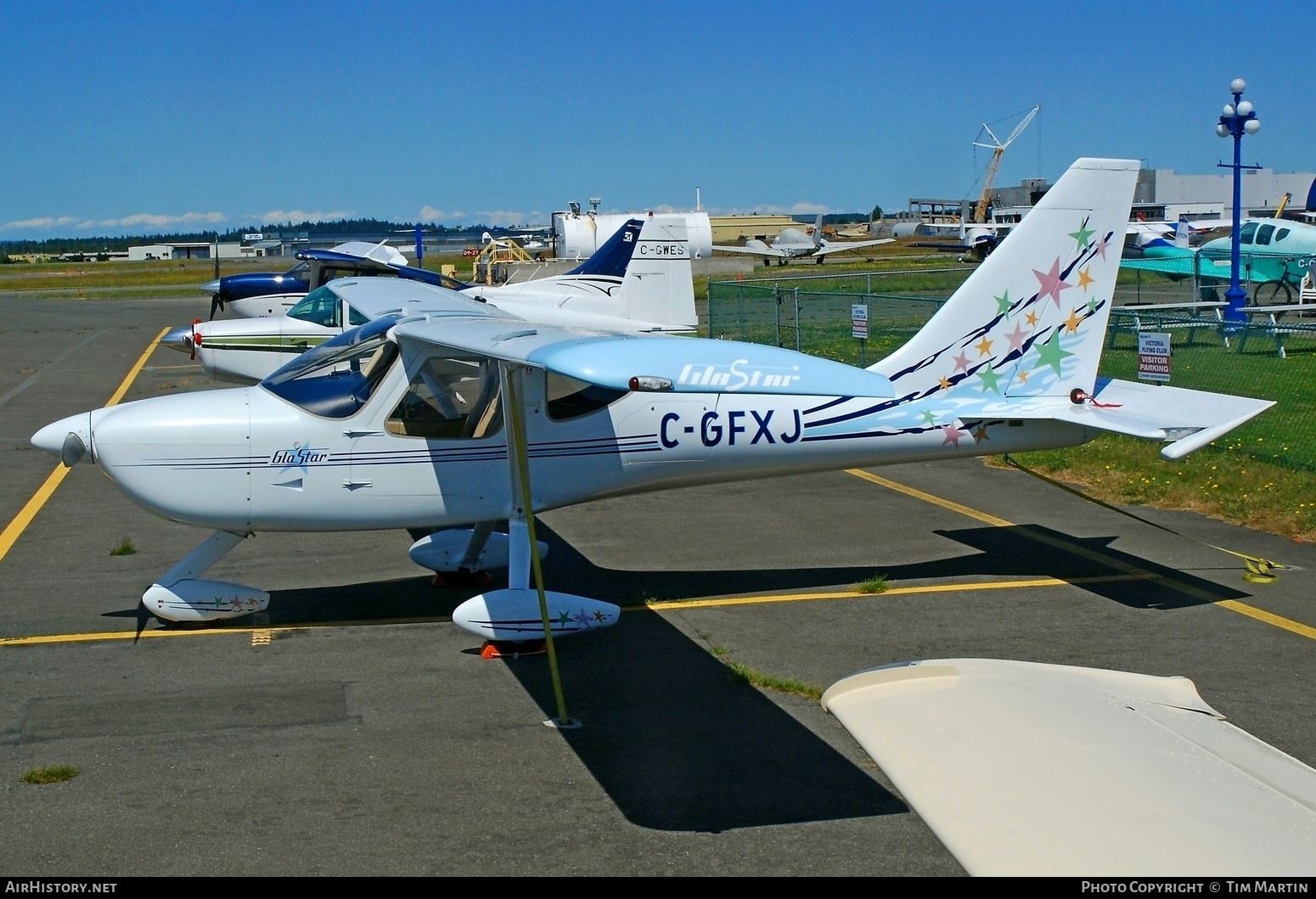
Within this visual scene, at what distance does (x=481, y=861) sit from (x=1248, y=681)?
445 centimetres

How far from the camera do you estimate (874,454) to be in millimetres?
8289

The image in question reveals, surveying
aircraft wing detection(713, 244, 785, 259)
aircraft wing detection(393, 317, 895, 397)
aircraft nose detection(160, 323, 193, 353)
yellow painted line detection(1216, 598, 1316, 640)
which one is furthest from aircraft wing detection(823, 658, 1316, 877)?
aircraft wing detection(713, 244, 785, 259)

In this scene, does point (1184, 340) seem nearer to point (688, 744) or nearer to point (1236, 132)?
point (1236, 132)

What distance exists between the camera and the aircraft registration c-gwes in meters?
7.35

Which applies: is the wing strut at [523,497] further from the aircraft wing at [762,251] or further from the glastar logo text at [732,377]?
the aircraft wing at [762,251]

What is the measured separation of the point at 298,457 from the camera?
753 cm

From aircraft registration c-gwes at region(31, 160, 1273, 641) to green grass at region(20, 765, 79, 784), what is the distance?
2.18 meters

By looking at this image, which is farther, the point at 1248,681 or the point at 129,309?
the point at 129,309

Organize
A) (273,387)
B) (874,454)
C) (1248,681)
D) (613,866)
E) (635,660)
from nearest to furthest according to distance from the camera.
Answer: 1. (613,866)
2. (1248,681)
3. (635,660)
4. (273,387)
5. (874,454)

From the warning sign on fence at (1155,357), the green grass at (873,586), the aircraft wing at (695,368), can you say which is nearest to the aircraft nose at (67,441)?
the aircraft wing at (695,368)

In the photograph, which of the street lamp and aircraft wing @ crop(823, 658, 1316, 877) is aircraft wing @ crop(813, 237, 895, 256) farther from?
aircraft wing @ crop(823, 658, 1316, 877)

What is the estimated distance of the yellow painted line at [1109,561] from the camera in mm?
7633

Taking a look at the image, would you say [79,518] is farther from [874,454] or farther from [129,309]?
[129,309]
